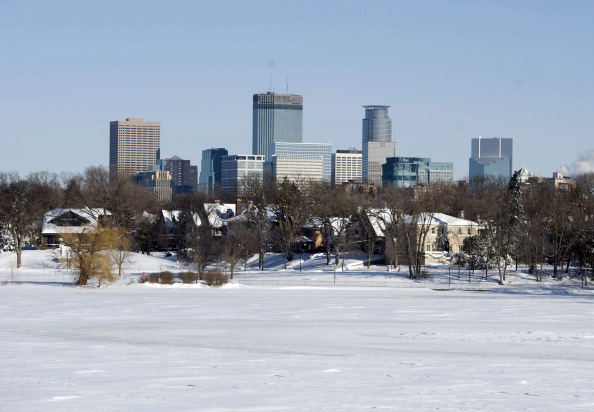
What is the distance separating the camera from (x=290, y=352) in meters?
32.5

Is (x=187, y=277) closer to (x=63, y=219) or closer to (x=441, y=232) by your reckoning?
(x=441, y=232)

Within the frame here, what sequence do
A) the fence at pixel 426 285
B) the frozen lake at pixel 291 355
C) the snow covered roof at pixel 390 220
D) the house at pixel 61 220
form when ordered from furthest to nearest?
the house at pixel 61 220, the snow covered roof at pixel 390 220, the fence at pixel 426 285, the frozen lake at pixel 291 355

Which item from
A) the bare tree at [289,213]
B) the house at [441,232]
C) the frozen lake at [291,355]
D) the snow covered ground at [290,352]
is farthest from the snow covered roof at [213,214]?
the frozen lake at [291,355]

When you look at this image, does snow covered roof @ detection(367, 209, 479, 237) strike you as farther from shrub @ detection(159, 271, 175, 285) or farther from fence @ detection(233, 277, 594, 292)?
shrub @ detection(159, 271, 175, 285)

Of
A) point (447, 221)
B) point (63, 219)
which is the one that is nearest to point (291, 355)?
point (447, 221)

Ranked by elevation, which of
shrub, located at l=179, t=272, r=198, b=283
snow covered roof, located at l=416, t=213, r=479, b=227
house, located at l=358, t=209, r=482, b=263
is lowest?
shrub, located at l=179, t=272, r=198, b=283

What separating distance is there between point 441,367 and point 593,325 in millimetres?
17194

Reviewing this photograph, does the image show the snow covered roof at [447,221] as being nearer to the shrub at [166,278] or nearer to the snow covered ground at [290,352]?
the shrub at [166,278]

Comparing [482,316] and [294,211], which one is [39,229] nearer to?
[294,211]

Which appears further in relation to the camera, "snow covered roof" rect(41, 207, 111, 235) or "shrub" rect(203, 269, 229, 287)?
"snow covered roof" rect(41, 207, 111, 235)

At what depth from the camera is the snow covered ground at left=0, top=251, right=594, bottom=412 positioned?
2341 centimetres

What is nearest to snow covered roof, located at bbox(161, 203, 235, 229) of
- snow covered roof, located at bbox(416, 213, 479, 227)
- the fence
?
snow covered roof, located at bbox(416, 213, 479, 227)

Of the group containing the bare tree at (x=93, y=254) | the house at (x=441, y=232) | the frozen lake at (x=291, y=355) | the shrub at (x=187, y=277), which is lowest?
the frozen lake at (x=291, y=355)

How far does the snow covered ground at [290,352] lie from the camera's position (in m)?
23.4
